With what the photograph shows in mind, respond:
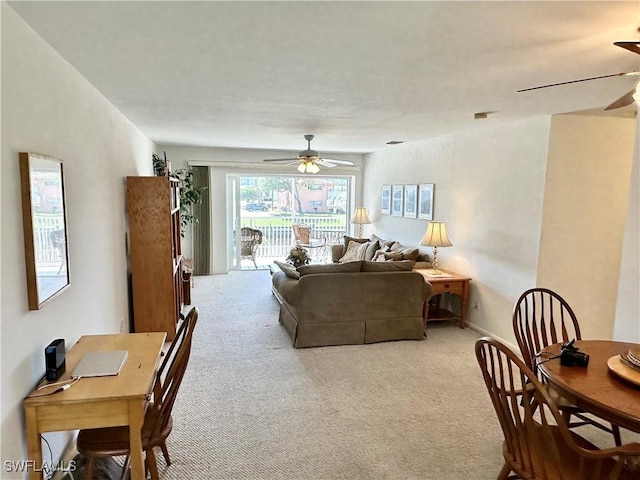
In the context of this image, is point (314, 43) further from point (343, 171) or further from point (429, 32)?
point (343, 171)

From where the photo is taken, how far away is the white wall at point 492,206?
12.7ft

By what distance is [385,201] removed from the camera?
7016 mm

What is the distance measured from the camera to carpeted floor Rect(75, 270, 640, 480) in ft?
7.52

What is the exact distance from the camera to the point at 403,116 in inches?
153

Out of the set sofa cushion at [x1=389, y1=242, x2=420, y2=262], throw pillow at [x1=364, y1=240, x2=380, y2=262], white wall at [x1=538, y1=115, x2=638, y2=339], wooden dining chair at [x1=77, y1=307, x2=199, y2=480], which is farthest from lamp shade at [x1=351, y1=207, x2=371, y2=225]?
wooden dining chair at [x1=77, y1=307, x2=199, y2=480]

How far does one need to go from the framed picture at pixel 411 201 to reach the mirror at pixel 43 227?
475cm

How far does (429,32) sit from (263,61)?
3.13 feet

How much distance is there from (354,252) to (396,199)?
1.13 m

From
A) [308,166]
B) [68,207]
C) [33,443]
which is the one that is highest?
[308,166]

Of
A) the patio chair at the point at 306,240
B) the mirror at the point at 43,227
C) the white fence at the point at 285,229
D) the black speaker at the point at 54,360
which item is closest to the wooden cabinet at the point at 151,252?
the mirror at the point at 43,227

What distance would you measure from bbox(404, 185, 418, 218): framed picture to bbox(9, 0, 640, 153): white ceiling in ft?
7.29

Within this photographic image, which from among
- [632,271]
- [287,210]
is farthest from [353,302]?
[287,210]

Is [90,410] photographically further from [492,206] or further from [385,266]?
[492,206]

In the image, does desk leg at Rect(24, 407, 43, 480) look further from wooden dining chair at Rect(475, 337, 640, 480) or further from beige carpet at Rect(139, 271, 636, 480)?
wooden dining chair at Rect(475, 337, 640, 480)
